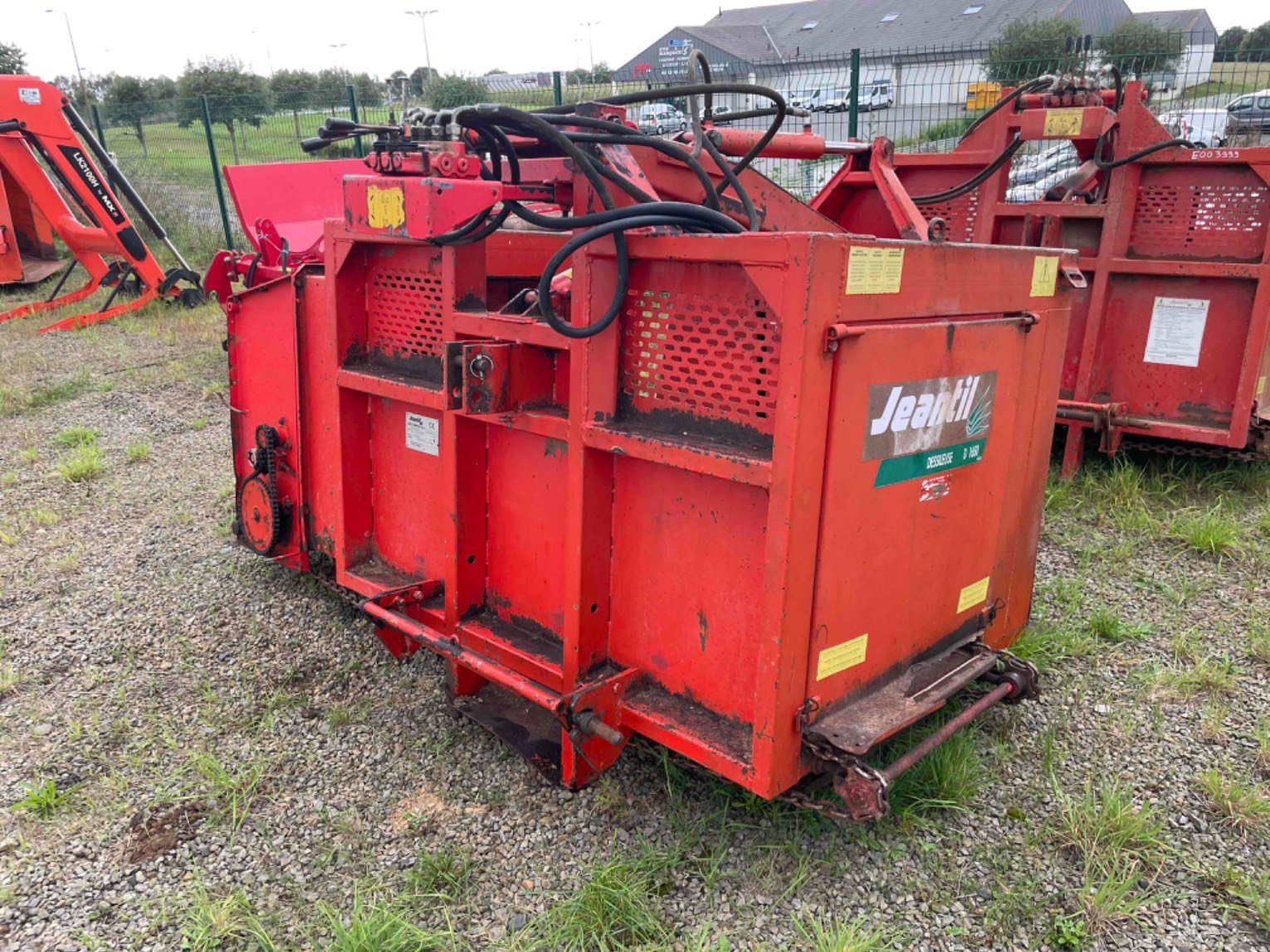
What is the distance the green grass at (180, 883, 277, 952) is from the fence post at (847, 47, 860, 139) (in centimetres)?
752

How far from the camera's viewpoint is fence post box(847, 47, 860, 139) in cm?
798

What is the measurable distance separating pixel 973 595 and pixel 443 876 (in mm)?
1640

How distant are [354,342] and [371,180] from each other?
2.12 ft

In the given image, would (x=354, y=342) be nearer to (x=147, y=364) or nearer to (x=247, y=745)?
(x=247, y=745)

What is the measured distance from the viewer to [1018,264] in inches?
99.4

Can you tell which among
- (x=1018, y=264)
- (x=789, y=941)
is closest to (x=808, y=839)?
(x=789, y=941)

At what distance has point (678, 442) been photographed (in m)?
2.19

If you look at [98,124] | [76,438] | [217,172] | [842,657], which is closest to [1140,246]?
[842,657]

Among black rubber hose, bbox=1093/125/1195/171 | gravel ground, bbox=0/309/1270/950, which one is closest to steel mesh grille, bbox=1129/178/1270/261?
black rubber hose, bbox=1093/125/1195/171

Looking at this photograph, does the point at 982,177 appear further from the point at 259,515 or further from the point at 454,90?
the point at 454,90

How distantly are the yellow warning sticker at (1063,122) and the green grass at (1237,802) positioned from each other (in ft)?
10.9

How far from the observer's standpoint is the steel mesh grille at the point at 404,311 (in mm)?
2832

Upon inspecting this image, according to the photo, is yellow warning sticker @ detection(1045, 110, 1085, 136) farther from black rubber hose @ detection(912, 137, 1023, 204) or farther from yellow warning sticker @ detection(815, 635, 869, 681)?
yellow warning sticker @ detection(815, 635, 869, 681)

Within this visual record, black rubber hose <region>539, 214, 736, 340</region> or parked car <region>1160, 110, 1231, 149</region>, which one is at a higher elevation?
parked car <region>1160, 110, 1231, 149</region>
